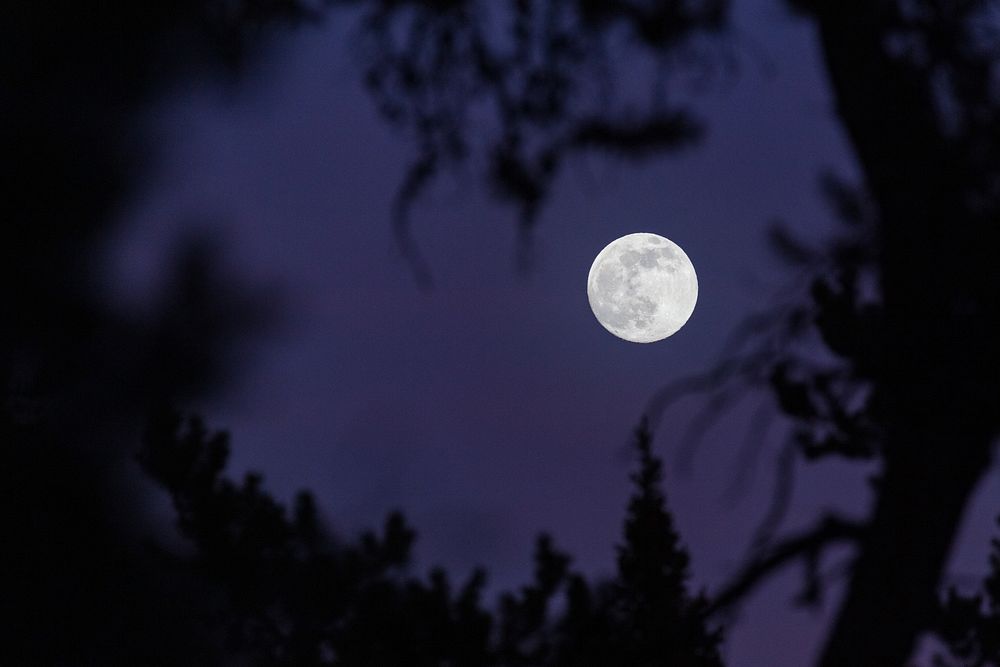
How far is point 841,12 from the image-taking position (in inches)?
165

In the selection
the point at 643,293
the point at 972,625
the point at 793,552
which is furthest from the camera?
the point at 643,293

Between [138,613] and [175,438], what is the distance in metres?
1.31

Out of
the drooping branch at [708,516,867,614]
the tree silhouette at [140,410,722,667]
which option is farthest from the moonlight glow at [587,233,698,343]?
the drooping branch at [708,516,867,614]

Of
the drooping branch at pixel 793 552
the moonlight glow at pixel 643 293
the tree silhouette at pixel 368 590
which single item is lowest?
the drooping branch at pixel 793 552

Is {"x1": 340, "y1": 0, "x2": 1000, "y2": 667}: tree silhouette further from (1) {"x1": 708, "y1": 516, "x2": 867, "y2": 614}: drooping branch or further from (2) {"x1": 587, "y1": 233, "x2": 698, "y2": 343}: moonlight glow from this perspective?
→ (2) {"x1": 587, "y1": 233, "x2": 698, "y2": 343}: moonlight glow

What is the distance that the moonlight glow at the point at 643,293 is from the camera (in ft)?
31.7

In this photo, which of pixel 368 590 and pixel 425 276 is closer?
pixel 425 276

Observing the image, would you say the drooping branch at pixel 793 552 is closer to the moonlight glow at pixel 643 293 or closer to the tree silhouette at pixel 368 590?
the tree silhouette at pixel 368 590

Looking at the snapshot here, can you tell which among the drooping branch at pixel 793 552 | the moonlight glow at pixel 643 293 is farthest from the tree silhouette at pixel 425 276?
the moonlight glow at pixel 643 293

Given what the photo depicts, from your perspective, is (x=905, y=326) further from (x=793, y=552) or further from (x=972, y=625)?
(x=972, y=625)

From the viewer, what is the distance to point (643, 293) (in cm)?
986

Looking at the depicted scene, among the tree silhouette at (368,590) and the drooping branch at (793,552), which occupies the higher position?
the tree silhouette at (368,590)

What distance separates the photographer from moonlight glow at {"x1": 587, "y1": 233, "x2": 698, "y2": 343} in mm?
9648

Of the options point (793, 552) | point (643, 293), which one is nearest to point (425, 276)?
point (793, 552)
